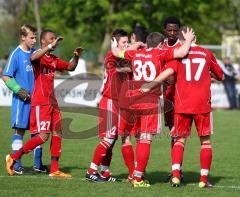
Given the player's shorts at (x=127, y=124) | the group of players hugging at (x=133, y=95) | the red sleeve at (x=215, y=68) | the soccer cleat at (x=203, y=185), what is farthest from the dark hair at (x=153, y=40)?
the soccer cleat at (x=203, y=185)

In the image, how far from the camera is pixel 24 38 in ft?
35.7

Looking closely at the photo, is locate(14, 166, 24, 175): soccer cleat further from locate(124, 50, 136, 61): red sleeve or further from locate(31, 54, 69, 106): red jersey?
locate(124, 50, 136, 61): red sleeve

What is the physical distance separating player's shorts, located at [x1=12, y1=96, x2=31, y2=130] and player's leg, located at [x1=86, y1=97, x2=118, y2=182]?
120 cm

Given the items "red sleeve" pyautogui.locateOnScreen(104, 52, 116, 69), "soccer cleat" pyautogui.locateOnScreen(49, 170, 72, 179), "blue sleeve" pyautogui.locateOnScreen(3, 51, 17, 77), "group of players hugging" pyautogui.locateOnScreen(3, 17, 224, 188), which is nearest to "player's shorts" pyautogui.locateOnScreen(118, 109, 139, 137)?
"group of players hugging" pyautogui.locateOnScreen(3, 17, 224, 188)

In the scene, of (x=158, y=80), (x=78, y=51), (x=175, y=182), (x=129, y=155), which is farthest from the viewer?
(x=78, y=51)

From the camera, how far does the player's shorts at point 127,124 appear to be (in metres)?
9.97

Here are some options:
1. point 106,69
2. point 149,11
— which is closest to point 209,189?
point 106,69

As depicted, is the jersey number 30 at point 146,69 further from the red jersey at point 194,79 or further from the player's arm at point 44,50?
the player's arm at point 44,50

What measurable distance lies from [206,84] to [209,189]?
137cm

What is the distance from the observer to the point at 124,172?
11.3m

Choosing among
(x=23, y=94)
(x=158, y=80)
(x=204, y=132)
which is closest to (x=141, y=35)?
(x=158, y=80)

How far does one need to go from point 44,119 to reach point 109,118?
94cm

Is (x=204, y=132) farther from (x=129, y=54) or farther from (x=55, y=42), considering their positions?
(x=55, y=42)

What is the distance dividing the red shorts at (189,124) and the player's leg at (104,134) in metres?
0.94
